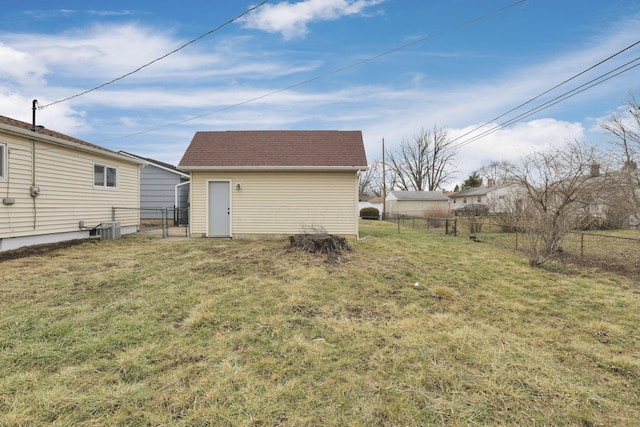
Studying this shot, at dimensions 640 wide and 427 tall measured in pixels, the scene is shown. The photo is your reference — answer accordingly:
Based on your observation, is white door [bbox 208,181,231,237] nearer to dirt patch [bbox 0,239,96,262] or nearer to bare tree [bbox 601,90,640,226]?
dirt patch [bbox 0,239,96,262]

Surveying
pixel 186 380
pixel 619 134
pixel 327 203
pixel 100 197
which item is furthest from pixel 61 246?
pixel 619 134

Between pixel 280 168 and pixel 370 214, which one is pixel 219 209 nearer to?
pixel 280 168

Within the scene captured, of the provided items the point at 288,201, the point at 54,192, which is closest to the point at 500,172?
the point at 288,201

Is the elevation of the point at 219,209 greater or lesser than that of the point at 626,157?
lesser

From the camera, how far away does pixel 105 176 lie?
34.7 ft

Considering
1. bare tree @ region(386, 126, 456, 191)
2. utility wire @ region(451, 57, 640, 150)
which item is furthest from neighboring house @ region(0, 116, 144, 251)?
bare tree @ region(386, 126, 456, 191)

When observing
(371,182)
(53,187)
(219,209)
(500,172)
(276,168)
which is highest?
(371,182)

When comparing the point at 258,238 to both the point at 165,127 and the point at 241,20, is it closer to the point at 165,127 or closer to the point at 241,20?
the point at 241,20

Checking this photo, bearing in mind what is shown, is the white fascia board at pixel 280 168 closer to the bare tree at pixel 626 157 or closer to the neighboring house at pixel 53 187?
the neighboring house at pixel 53 187

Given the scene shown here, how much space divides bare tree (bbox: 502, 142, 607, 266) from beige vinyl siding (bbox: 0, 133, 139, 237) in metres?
13.1

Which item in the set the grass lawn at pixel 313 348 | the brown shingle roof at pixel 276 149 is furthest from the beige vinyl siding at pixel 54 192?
the brown shingle roof at pixel 276 149

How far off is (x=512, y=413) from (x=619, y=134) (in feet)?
44.4

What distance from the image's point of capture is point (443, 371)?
2541mm

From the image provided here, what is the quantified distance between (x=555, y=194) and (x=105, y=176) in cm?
1454
